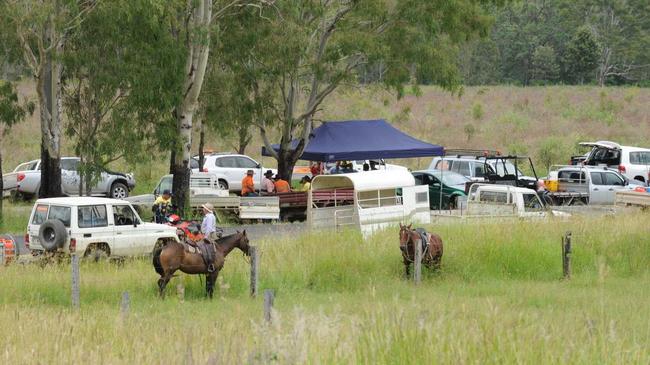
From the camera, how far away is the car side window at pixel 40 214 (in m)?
22.4

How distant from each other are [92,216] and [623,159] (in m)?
26.7

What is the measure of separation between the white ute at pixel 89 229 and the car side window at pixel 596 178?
1926 cm

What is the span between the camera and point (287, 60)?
1391 inches

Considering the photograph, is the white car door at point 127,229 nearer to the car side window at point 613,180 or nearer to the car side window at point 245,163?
the car side window at point 245,163

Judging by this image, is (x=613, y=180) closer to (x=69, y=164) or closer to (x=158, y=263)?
(x=69, y=164)

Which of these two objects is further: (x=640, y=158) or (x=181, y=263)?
(x=640, y=158)

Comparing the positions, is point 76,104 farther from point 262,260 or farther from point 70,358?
point 70,358

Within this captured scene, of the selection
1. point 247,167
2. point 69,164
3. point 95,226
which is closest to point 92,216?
point 95,226

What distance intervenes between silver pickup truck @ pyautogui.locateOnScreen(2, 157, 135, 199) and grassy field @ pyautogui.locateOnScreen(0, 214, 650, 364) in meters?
17.2

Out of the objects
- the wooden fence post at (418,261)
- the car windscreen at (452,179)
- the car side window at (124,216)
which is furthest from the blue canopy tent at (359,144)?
the wooden fence post at (418,261)

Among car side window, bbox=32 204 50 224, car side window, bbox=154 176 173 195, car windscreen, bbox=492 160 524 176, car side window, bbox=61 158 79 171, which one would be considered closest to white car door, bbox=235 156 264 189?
car side window, bbox=154 176 173 195

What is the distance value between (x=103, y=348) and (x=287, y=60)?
26.5m

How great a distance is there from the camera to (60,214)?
22344 millimetres

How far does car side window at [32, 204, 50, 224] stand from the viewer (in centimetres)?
2238
